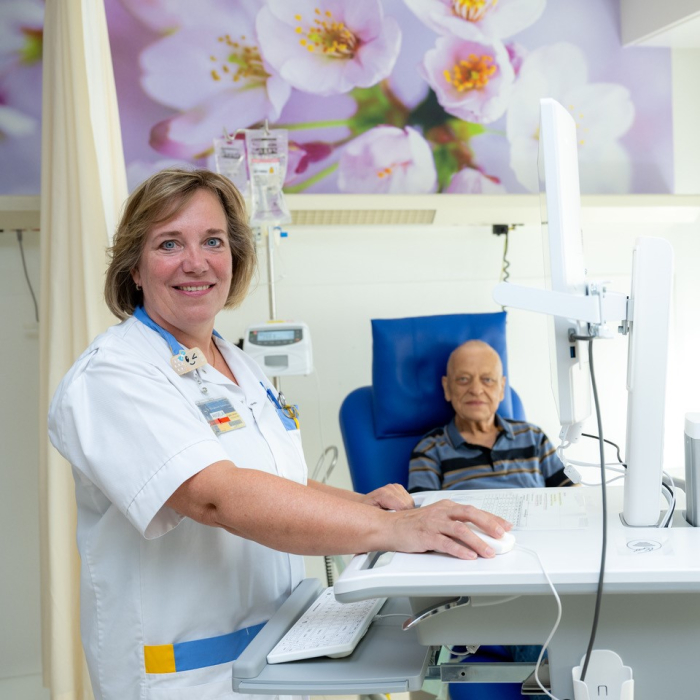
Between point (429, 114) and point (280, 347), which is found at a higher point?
point (429, 114)

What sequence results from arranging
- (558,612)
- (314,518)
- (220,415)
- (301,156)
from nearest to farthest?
(558,612), (314,518), (220,415), (301,156)

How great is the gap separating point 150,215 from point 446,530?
78 cm

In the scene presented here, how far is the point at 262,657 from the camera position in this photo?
1.04 meters

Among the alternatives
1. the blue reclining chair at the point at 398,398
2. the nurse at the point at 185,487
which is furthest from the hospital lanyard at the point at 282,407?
the blue reclining chair at the point at 398,398

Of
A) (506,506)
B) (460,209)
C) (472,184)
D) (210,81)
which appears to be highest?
(210,81)

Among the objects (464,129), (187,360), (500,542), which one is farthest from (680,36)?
(500,542)

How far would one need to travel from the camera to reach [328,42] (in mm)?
3152

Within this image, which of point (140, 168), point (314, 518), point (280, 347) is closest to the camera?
point (314, 518)

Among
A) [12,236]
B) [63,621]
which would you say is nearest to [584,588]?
[63,621]

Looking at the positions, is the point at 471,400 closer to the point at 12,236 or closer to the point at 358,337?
the point at 358,337

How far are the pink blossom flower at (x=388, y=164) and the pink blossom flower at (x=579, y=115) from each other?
14.5 inches

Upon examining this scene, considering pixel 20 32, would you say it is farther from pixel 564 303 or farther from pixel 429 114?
pixel 564 303

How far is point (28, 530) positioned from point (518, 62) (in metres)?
2.58

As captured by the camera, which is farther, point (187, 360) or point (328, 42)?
point (328, 42)
